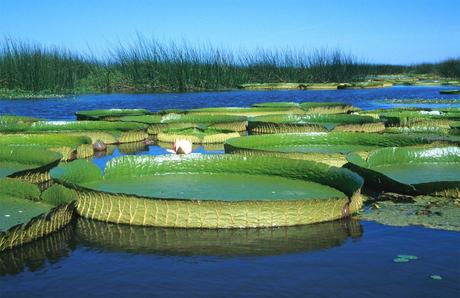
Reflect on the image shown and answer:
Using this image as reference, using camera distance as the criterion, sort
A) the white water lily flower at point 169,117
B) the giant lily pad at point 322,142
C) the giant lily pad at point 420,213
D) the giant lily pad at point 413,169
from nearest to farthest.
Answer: the giant lily pad at point 420,213
the giant lily pad at point 413,169
the giant lily pad at point 322,142
the white water lily flower at point 169,117

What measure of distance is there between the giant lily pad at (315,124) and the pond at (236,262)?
14.1 feet

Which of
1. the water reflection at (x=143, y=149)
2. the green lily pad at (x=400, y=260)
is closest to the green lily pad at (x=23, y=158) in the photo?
the water reflection at (x=143, y=149)

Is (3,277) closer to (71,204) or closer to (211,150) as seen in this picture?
(71,204)

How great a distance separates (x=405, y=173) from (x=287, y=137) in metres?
2.15

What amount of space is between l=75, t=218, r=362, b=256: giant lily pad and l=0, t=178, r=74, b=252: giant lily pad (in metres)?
0.18

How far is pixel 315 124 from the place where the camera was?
26.5 ft

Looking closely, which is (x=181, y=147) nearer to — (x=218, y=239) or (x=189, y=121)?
(x=218, y=239)

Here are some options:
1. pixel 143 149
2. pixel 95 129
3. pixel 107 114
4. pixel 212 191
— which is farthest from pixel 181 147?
pixel 107 114

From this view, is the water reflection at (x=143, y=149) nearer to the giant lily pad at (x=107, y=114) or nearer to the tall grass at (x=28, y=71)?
the giant lily pad at (x=107, y=114)

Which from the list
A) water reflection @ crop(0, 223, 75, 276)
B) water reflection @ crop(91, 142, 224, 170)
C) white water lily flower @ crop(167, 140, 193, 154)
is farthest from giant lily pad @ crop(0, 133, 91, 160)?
water reflection @ crop(0, 223, 75, 276)

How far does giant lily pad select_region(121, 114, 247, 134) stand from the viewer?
376 inches

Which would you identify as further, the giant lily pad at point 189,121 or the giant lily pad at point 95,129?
the giant lily pad at point 189,121

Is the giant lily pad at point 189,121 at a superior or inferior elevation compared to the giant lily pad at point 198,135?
superior

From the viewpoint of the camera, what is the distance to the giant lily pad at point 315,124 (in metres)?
8.15
